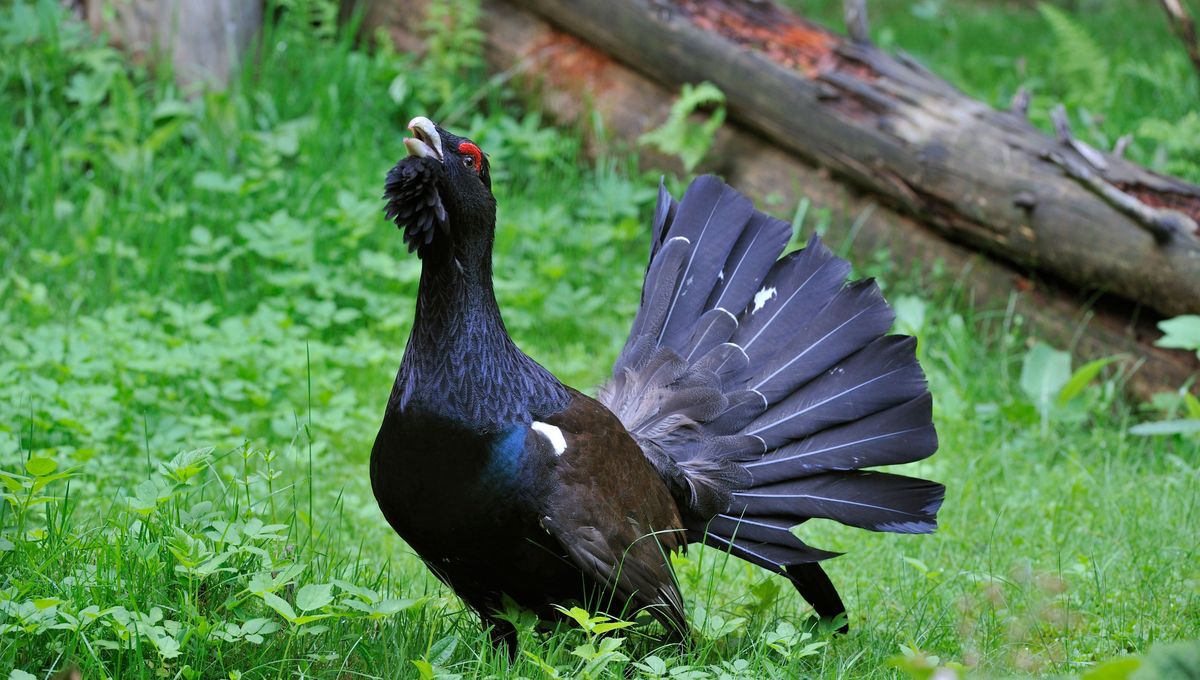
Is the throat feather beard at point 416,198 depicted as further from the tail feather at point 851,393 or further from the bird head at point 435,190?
the tail feather at point 851,393

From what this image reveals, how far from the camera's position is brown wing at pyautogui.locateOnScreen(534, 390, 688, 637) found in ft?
11.0

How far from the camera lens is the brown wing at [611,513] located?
334 centimetres

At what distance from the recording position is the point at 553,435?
11.1ft

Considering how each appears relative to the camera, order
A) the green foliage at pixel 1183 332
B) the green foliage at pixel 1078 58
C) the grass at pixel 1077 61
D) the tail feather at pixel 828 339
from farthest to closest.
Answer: the green foliage at pixel 1078 58 → the grass at pixel 1077 61 → the green foliage at pixel 1183 332 → the tail feather at pixel 828 339

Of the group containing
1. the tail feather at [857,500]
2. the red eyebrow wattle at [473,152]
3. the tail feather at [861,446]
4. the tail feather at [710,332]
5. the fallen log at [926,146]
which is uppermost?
the red eyebrow wattle at [473,152]

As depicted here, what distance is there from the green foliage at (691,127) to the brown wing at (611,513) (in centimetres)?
332

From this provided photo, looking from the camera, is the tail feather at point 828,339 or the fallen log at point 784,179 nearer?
the tail feather at point 828,339

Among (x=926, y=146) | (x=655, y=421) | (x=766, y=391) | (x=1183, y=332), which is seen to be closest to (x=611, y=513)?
(x=655, y=421)

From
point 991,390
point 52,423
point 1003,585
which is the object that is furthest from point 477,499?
point 991,390

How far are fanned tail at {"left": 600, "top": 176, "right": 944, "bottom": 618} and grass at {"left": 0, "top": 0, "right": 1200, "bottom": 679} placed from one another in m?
0.27

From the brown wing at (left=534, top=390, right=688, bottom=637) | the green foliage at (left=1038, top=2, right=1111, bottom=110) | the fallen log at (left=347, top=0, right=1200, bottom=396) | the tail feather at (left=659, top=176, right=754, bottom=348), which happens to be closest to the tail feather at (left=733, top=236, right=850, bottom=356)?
the tail feather at (left=659, top=176, right=754, bottom=348)

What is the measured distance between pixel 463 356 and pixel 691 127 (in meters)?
3.85

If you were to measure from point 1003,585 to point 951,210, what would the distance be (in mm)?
2505

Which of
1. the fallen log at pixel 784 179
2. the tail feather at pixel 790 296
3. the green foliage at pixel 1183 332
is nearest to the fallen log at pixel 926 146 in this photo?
the fallen log at pixel 784 179
